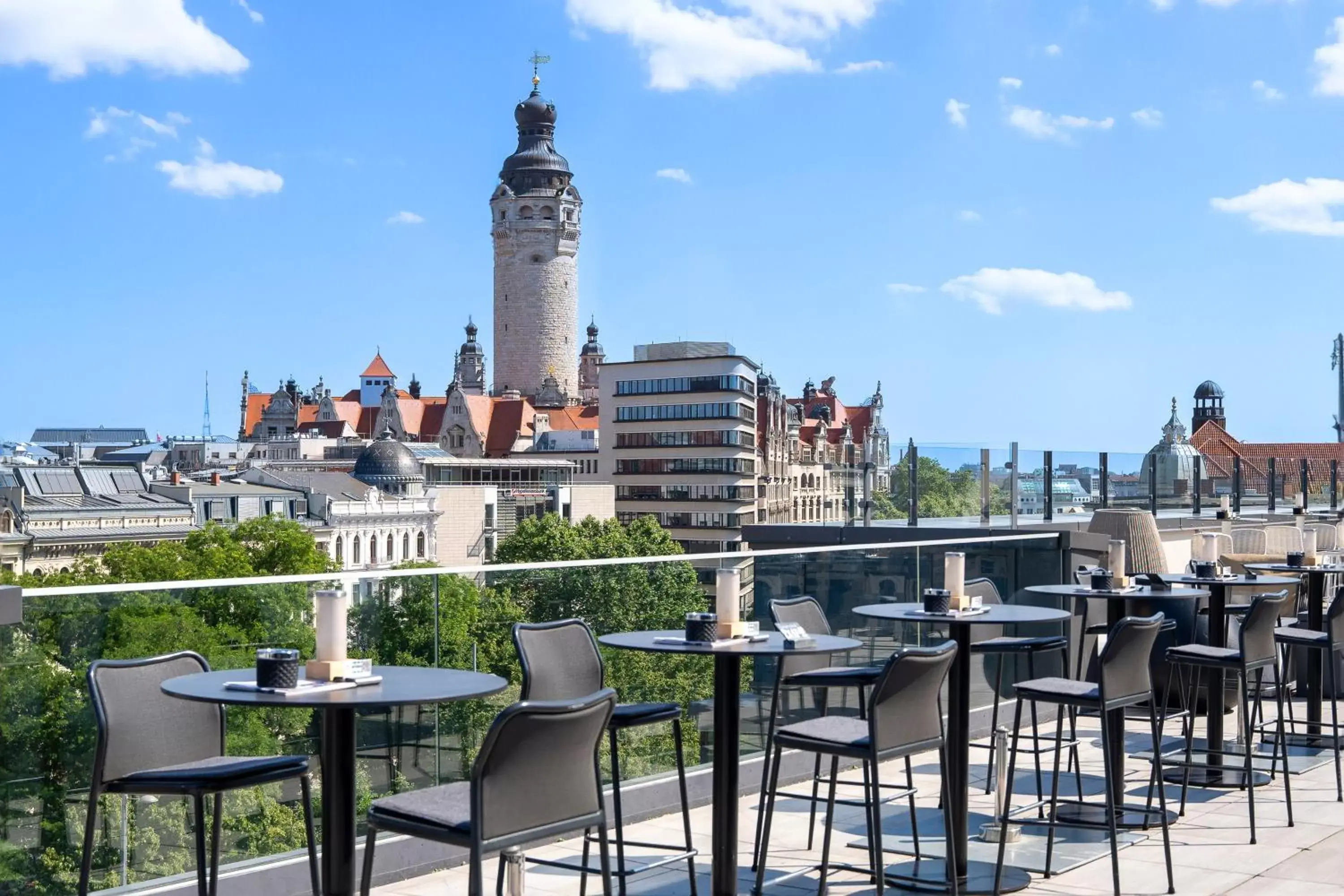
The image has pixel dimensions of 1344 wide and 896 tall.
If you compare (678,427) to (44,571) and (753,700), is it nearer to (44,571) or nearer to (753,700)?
(44,571)

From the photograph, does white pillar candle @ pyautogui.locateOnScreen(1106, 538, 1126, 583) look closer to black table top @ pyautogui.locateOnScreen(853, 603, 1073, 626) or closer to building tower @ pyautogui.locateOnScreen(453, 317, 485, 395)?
black table top @ pyautogui.locateOnScreen(853, 603, 1073, 626)

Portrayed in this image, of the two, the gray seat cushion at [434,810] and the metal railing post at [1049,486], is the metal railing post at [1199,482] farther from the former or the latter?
the gray seat cushion at [434,810]

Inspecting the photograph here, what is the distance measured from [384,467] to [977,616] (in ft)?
371

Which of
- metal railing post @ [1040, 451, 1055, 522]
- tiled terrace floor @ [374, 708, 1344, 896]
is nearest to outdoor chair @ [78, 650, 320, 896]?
tiled terrace floor @ [374, 708, 1344, 896]

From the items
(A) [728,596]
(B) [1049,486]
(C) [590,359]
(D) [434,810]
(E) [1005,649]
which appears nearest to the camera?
(D) [434,810]

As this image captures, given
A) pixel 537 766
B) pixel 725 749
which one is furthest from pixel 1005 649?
pixel 537 766

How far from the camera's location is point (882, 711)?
170 inches

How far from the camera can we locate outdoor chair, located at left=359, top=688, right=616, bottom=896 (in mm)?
3248

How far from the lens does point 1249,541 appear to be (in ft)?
38.7

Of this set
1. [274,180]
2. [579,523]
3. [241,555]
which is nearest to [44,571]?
[241,555]

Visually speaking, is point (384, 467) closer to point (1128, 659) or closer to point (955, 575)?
point (955, 575)

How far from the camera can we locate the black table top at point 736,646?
425 centimetres

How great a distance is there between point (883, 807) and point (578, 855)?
Result: 1729 mm

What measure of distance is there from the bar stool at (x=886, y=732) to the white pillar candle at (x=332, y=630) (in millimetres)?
1462
